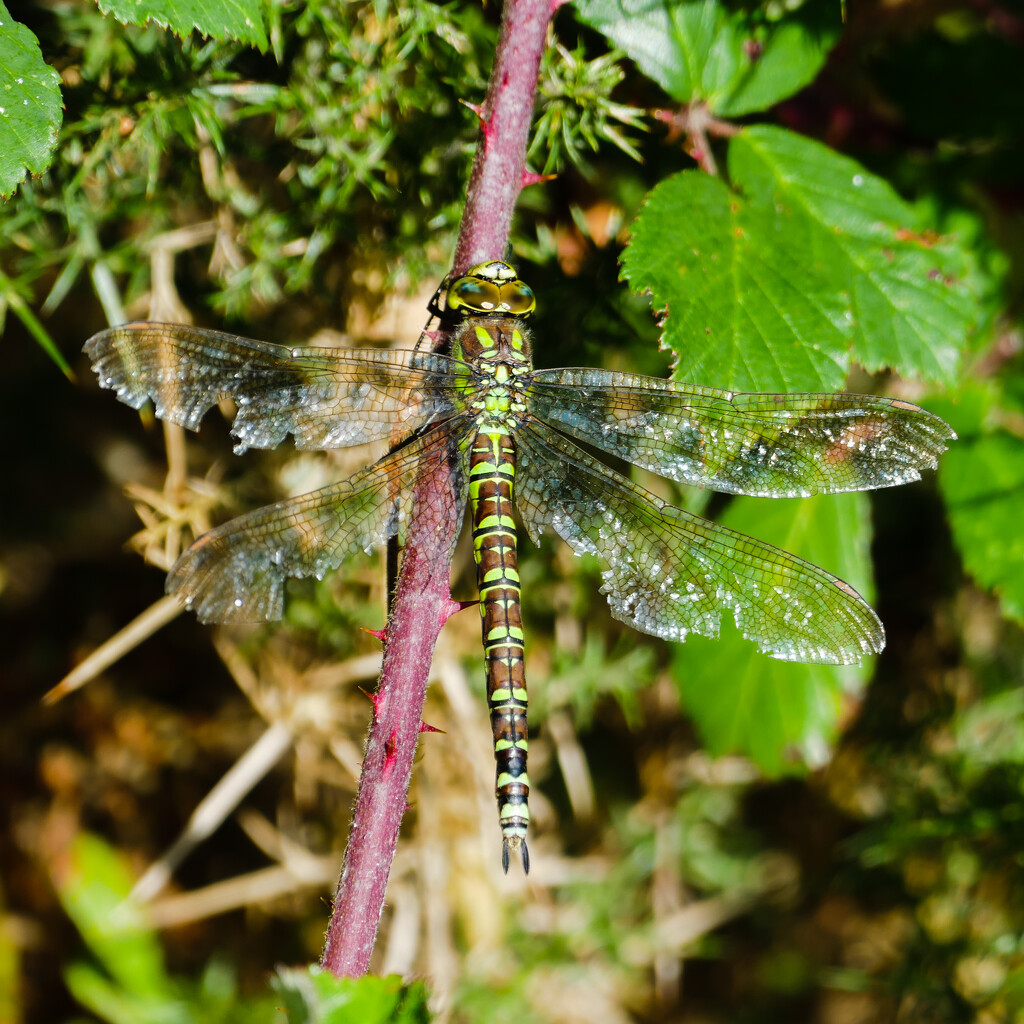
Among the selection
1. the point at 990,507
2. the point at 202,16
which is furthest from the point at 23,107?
the point at 990,507

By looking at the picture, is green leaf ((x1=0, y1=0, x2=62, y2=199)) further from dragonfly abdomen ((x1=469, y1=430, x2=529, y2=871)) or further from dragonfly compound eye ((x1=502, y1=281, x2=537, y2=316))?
dragonfly abdomen ((x1=469, y1=430, x2=529, y2=871))

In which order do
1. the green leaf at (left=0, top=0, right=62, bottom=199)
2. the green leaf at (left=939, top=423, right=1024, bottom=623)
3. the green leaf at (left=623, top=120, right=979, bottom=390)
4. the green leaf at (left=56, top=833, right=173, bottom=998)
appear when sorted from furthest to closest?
the green leaf at (left=56, top=833, right=173, bottom=998)
the green leaf at (left=939, top=423, right=1024, bottom=623)
the green leaf at (left=623, top=120, right=979, bottom=390)
the green leaf at (left=0, top=0, right=62, bottom=199)

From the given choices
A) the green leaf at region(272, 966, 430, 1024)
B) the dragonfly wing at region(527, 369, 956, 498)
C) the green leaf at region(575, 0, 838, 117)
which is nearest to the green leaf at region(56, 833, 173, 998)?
the green leaf at region(272, 966, 430, 1024)

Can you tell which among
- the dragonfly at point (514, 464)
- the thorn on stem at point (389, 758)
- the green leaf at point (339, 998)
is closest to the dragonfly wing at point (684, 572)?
the dragonfly at point (514, 464)

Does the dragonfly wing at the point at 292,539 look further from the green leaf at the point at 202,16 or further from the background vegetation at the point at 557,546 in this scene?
the green leaf at the point at 202,16

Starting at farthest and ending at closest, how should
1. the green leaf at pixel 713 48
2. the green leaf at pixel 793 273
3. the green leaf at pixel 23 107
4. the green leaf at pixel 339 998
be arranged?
the green leaf at pixel 713 48 < the green leaf at pixel 793 273 < the green leaf at pixel 23 107 < the green leaf at pixel 339 998

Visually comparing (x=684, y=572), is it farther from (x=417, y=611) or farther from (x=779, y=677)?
(x=417, y=611)

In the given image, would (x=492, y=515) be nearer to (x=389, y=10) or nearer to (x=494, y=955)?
(x=389, y=10)
